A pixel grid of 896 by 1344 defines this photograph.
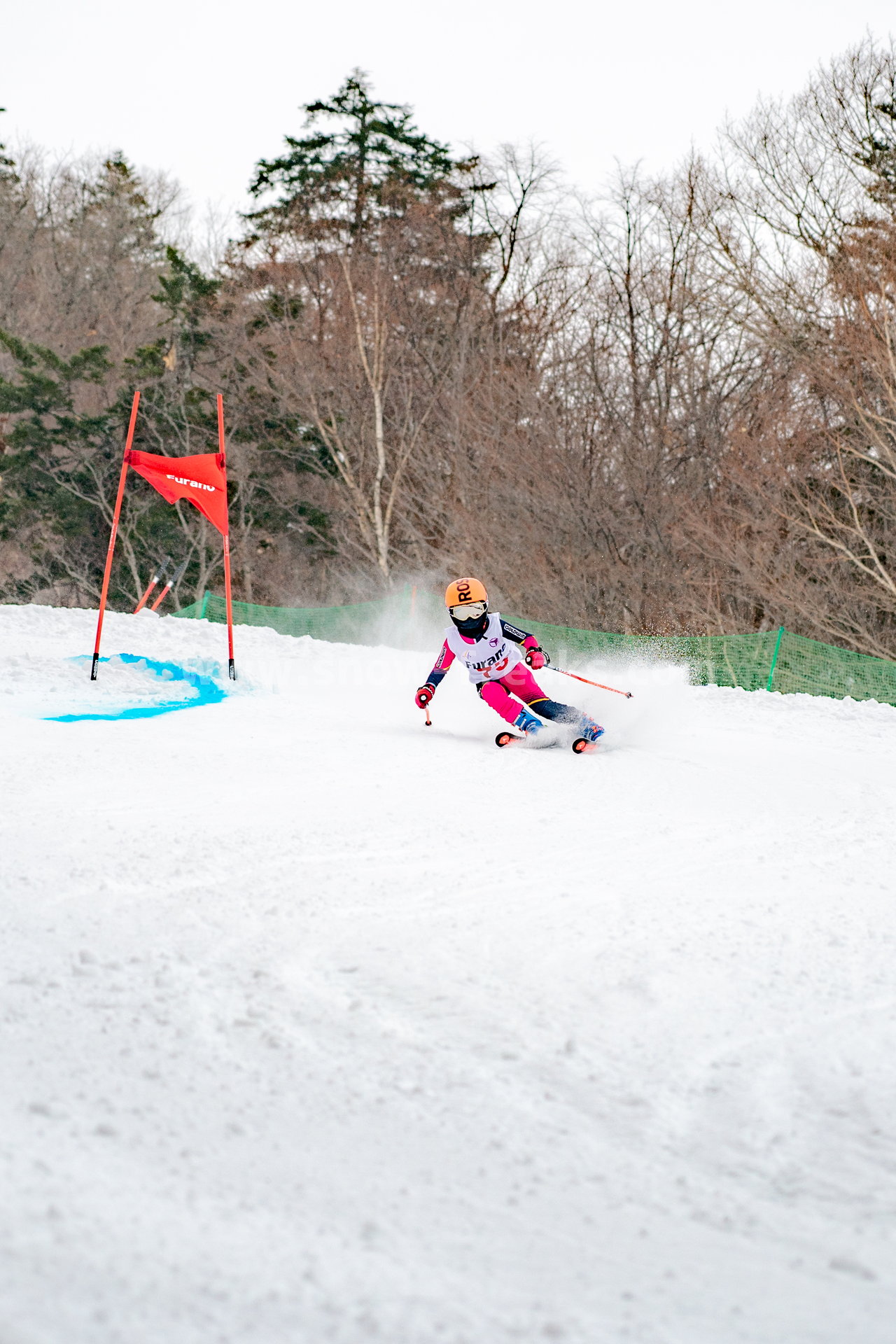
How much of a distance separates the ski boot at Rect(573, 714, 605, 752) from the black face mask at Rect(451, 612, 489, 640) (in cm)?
109

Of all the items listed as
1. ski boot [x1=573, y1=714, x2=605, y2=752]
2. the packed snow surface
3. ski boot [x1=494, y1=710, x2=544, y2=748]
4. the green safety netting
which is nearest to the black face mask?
ski boot [x1=494, y1=710, x2=544, y2=748]

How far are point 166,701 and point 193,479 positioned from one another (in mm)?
2300

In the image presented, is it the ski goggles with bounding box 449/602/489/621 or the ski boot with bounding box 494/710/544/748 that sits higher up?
the ski goggles with bounding box 449/602/489/621

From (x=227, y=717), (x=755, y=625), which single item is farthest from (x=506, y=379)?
(x=227, y=717)

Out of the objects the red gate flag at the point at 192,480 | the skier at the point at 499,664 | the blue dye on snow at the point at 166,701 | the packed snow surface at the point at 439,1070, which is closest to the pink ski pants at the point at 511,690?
the skier at the point at 499,664

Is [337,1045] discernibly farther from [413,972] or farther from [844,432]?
[844,432]

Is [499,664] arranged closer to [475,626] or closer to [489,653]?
[489,653]

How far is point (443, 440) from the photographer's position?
25.1 m

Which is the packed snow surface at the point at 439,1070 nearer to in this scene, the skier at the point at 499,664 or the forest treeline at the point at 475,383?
the skier at the point at 499,664

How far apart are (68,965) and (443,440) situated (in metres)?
22.7

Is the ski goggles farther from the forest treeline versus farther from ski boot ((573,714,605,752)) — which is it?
the forest treeline

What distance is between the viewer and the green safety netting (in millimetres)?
14070

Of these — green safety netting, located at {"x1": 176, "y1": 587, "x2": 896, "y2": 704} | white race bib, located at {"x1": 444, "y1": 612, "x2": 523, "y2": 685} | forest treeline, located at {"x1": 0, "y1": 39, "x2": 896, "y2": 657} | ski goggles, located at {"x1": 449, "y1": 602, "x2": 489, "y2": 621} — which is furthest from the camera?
forest treeline, located at {"x1": 0, "y1": 39, "x2": 896, "y2": 657}

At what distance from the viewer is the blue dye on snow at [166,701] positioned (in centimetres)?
915
